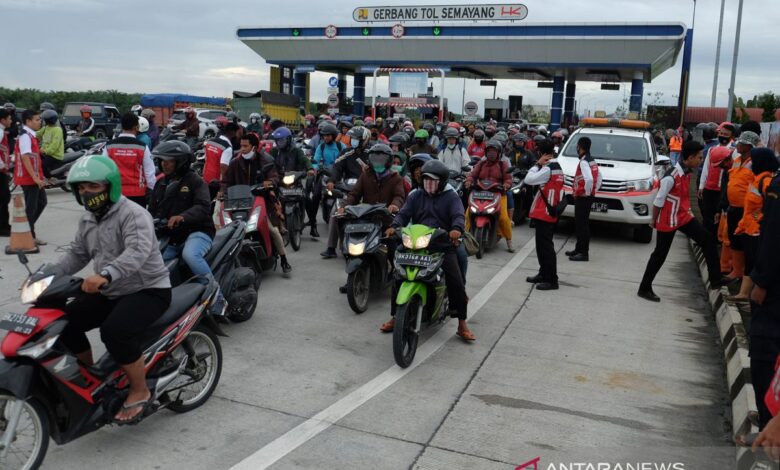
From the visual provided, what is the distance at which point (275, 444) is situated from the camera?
4.15 meters

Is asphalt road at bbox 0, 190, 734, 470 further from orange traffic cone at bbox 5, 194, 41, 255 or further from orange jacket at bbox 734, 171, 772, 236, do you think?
orange jacket at bbox 734, 171, 772, 236

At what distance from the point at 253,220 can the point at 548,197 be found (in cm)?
357

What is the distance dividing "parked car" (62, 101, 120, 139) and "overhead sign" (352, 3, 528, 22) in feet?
68.4

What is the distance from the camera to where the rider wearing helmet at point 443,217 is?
614cm

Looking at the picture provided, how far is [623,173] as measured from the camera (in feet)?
38.4

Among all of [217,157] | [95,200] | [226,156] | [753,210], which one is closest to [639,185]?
[753,210]

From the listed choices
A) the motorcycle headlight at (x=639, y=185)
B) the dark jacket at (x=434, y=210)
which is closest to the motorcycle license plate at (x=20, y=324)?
the dark jacket at (x=434, y=210)

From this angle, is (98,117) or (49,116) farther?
(98,117)

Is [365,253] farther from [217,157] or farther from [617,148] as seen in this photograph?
[617,148]

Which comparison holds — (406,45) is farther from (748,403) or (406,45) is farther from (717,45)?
(748,403)

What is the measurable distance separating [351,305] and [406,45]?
125 ft

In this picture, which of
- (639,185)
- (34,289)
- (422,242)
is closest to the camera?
(34,289)

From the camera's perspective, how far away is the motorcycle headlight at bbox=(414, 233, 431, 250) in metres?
5.78

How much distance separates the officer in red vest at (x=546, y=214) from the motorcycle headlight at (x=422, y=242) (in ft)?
9.05
